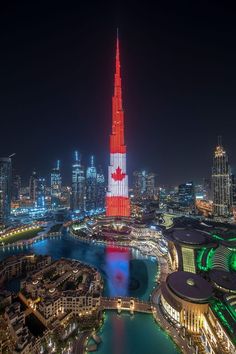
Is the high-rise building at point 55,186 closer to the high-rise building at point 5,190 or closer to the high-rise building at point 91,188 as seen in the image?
the high-rise building at point 91,188

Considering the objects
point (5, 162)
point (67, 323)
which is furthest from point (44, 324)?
point (5, 162)

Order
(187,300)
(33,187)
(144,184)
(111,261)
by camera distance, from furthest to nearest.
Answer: (144,184), (33,187), (111,261), (187,300)

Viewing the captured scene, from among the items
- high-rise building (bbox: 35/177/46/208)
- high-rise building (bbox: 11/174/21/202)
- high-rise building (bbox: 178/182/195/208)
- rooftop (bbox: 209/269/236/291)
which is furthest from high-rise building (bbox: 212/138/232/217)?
high-rise building (bbox: 11/174/21/202)

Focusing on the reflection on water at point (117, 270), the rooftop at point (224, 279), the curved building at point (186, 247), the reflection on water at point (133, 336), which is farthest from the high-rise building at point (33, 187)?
the rooftop at point (224, 279)

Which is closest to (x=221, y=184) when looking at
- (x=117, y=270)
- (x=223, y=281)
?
(x=117, y=270)

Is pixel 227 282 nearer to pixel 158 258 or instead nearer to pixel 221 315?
pixel 221 315

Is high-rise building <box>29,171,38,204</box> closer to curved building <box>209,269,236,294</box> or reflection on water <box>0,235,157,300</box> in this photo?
reflection on water <box>0,235,157,300</box>

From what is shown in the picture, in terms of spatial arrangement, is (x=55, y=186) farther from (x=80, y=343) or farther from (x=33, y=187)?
(x=80, y=343)
